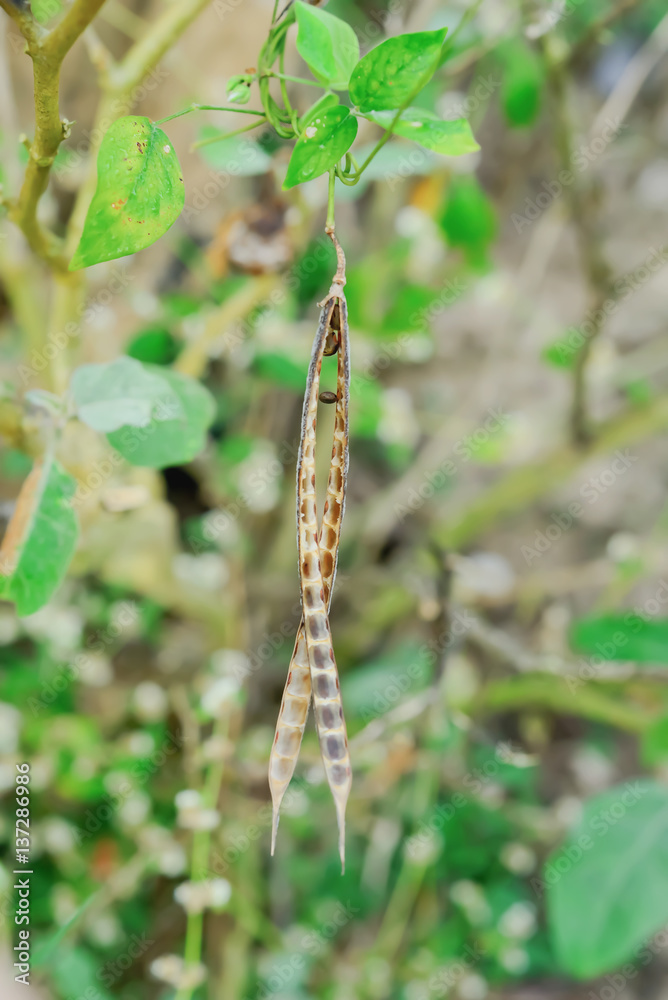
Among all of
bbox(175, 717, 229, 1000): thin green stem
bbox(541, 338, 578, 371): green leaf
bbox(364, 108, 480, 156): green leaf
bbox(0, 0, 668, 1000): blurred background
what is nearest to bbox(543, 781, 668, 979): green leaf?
bbox(0, 0, 668, 1000): blurred background

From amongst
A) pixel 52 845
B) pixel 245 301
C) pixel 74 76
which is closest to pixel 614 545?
pixel 245 301

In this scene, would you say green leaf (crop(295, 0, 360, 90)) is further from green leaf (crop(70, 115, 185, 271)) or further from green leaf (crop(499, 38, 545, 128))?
green leaf (crop(499, 38, 545, 128))

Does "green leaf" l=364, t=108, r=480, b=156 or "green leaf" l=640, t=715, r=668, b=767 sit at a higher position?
"green leaf" l=364, t=108, r=480, b=156

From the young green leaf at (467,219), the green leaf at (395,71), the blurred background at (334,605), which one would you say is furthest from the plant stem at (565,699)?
the green leaf at (395,71)

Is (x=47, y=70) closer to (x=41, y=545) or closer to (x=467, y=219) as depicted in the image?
(x=41, y=545)

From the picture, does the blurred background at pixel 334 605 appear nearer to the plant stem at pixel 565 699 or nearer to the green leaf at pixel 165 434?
the plant stem at pixel 565 699

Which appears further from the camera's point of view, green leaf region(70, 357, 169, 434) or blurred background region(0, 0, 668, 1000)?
blurred background region(0, 0, 668, 1000)

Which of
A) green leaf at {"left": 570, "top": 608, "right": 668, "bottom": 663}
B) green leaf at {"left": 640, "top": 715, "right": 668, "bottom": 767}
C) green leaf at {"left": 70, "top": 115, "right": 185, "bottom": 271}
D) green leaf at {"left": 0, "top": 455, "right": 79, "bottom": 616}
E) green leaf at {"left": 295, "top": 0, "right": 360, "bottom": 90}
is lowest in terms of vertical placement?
green leaf at {"left": 640, "top": 715, "right": 668, "bottom": 767}

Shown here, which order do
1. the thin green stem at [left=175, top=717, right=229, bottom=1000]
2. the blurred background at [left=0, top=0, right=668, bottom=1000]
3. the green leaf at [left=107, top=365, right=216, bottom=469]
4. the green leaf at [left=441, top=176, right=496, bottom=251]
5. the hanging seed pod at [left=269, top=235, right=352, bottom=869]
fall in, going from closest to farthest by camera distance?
the hanging seed pod at [left=269, top=235, right=352, bottom=869]
the green leaf at [left=107, top=365, right=216, bottom=469]
the thin green stem at [left=175, top=717, right=229, bottom=1000]
the blurred background at [left=0, top=0, right=668, bottom=1000]
the green leaf at [left=441, top=176, right=496, bottom=251]
